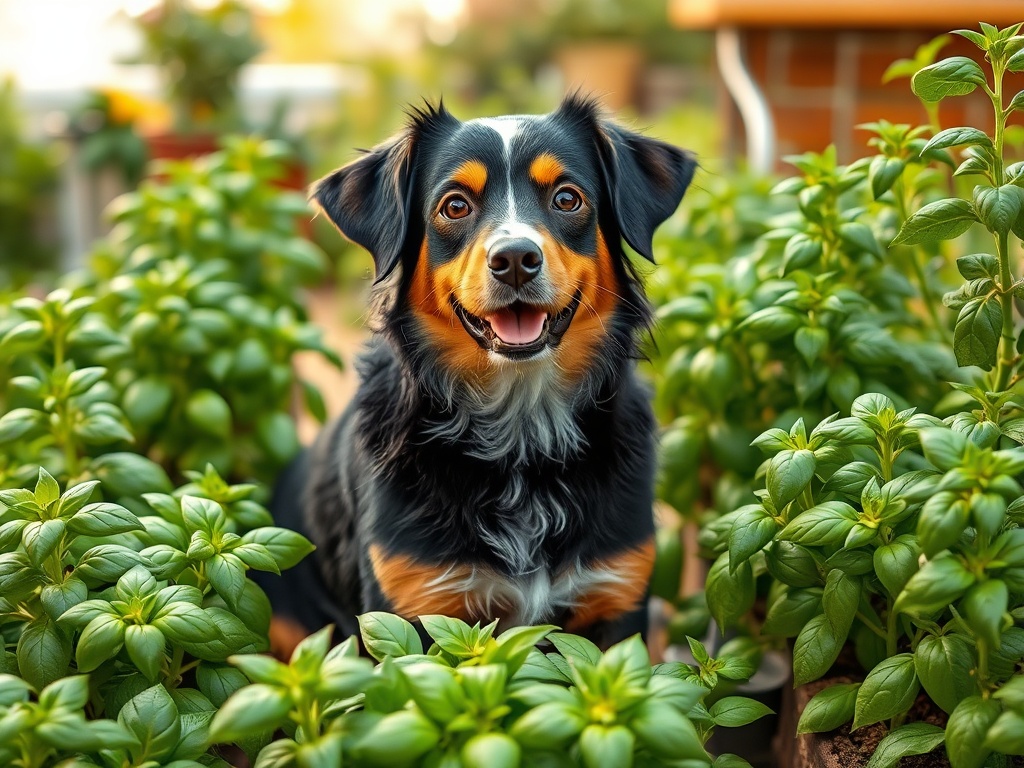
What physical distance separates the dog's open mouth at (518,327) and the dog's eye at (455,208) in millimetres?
207

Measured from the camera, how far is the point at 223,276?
357cm

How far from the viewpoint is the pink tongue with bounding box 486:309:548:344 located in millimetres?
2361

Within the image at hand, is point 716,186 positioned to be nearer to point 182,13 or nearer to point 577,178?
point 577,178

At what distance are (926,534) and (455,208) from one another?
1350 millimetres

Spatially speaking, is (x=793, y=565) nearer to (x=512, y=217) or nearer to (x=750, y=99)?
(x=512, y=217)

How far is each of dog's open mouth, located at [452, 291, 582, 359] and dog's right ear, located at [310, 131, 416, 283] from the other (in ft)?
0.77

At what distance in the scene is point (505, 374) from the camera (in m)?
2.54

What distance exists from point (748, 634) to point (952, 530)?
109cm

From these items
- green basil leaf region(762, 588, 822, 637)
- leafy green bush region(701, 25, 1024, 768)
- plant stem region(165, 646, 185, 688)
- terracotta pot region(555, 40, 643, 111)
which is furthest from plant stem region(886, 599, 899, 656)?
terracotta pot region(555, 40, 643, 111)

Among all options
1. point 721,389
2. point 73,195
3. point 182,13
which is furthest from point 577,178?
point 73,195

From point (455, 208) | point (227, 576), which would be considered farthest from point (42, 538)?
point (455, 208)

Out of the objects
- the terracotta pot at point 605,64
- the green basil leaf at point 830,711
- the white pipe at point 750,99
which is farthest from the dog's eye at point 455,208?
the terracotta pot at point 605,64

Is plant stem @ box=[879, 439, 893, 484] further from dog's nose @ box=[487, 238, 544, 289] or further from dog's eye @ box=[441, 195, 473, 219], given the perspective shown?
dog's eye @ box=[441, 195, 473, 219]

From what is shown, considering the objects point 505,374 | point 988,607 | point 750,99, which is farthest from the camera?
point 750,99
